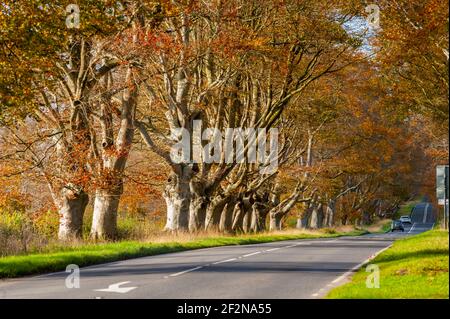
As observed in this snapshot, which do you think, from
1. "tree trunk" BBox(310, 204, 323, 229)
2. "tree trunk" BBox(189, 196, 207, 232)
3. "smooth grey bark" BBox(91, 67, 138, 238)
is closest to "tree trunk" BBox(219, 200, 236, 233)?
"tree trunk" BBox(189, 196, 207, 232)

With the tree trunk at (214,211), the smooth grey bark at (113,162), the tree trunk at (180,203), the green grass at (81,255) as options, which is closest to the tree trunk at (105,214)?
the smooth grey bark at (113,162)

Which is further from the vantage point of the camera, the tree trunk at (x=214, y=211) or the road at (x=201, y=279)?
the tree trunk at (x=214, y=211)

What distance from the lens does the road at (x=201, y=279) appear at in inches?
492

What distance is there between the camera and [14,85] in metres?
19.7

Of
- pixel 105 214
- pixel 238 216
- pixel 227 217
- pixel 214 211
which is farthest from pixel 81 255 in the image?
pixel 238 216

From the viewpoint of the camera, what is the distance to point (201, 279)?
14914mm

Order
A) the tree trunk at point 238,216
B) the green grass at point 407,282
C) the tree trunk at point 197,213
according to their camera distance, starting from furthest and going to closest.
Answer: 1. the tree trunk at point 238,216
2. the tree trunk at point 197,213
3. the green grass at point 407,282

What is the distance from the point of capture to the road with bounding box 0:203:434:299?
1250 centimetres

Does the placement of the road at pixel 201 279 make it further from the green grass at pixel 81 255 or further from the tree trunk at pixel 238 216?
the tree trunk at pixel 238 216

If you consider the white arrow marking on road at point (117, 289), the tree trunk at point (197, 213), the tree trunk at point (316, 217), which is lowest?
the tree trunk at point (316, 217)

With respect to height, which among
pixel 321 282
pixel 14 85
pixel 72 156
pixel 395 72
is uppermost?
pixel 395 72
